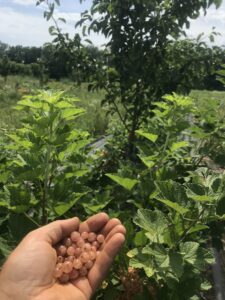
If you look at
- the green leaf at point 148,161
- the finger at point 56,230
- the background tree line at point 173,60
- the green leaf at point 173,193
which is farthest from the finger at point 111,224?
the background tree line at point 173,60

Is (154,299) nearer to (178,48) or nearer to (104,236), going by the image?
(104,236)

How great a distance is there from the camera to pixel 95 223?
5.91 ft

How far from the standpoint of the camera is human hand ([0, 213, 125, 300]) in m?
1.66

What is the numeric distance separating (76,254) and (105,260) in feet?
0.50

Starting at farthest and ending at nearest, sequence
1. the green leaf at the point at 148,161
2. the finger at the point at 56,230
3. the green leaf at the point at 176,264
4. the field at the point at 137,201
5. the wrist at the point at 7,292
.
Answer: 1. the green leaf at the point at 148,161
2. the finger at the point at 56,230
3. the wrist at the point at 7,292
4. the field at the point at 137,201
5. the green leaf at the point at 176,264

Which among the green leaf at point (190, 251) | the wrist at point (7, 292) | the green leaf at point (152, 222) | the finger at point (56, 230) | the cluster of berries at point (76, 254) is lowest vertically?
the wrist at point (7, 292)

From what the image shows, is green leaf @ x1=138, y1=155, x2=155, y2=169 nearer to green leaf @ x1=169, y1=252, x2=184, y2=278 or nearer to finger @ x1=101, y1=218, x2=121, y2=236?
finger @ x1=101, y1=218, x2=121, y2=236

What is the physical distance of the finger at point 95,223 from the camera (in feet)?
Result: 5.82

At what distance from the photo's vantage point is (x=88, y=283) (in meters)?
1.78

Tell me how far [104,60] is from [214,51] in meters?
1.00

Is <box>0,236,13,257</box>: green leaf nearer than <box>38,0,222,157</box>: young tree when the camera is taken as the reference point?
Yes

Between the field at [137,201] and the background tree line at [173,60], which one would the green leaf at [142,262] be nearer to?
the field at [137,201]

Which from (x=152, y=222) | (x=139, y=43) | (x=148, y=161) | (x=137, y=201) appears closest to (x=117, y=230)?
(x=152, y=222)

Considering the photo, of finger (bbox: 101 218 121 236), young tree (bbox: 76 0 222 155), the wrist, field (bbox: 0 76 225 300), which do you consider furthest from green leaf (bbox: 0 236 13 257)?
young tree (bbox: 76 0 222 155)
